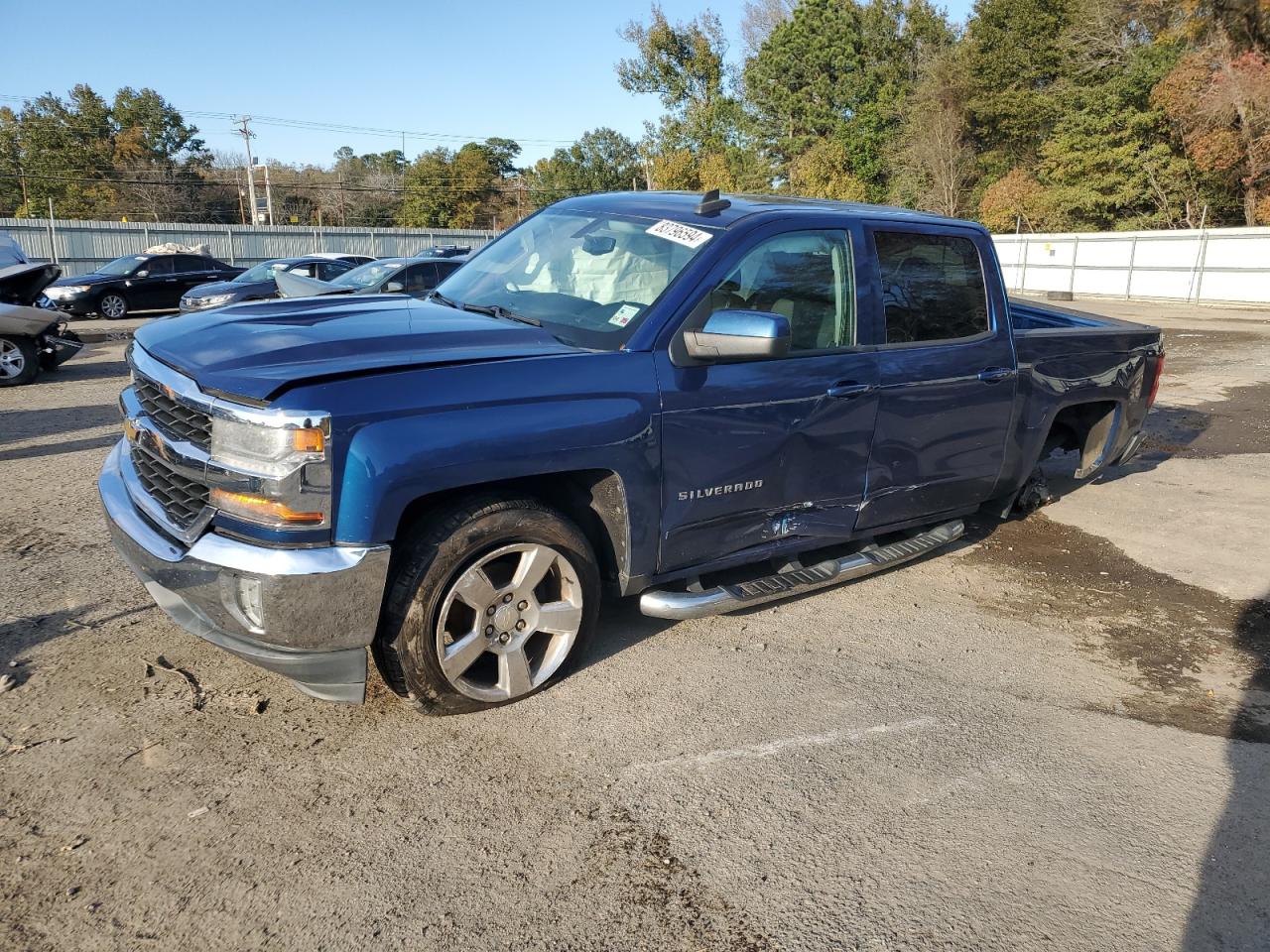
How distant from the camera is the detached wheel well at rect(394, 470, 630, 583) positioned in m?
3.48

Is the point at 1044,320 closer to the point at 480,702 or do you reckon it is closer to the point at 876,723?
the point at 876,723

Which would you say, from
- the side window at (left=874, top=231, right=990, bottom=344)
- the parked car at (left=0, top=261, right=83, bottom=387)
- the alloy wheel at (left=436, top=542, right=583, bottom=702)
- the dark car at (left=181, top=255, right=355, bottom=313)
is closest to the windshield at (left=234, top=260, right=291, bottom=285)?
the dark car at (left=181, top=255, right=355, bottom=313)

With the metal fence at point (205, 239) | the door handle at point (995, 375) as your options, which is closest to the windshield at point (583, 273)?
the door handle at point (995, 375)

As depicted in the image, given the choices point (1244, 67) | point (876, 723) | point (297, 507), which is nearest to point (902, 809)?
point (876, 723)

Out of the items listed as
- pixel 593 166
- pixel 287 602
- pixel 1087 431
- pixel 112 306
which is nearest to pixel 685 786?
pixel 287 602

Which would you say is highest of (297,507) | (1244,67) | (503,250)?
(1244,67)

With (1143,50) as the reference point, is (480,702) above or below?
below

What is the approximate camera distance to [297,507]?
295 cm

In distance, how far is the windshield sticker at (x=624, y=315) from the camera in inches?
146

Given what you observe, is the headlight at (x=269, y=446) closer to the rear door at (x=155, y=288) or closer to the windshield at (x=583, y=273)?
the windshield at (x=583, y=273)

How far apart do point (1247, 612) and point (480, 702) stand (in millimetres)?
4043

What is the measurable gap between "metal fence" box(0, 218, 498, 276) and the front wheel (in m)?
9.23

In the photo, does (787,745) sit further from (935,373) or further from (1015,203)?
(1015,203)

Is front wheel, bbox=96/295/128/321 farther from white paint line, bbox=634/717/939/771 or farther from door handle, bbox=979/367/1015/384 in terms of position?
white paint line, bbox=634/717/939/771
